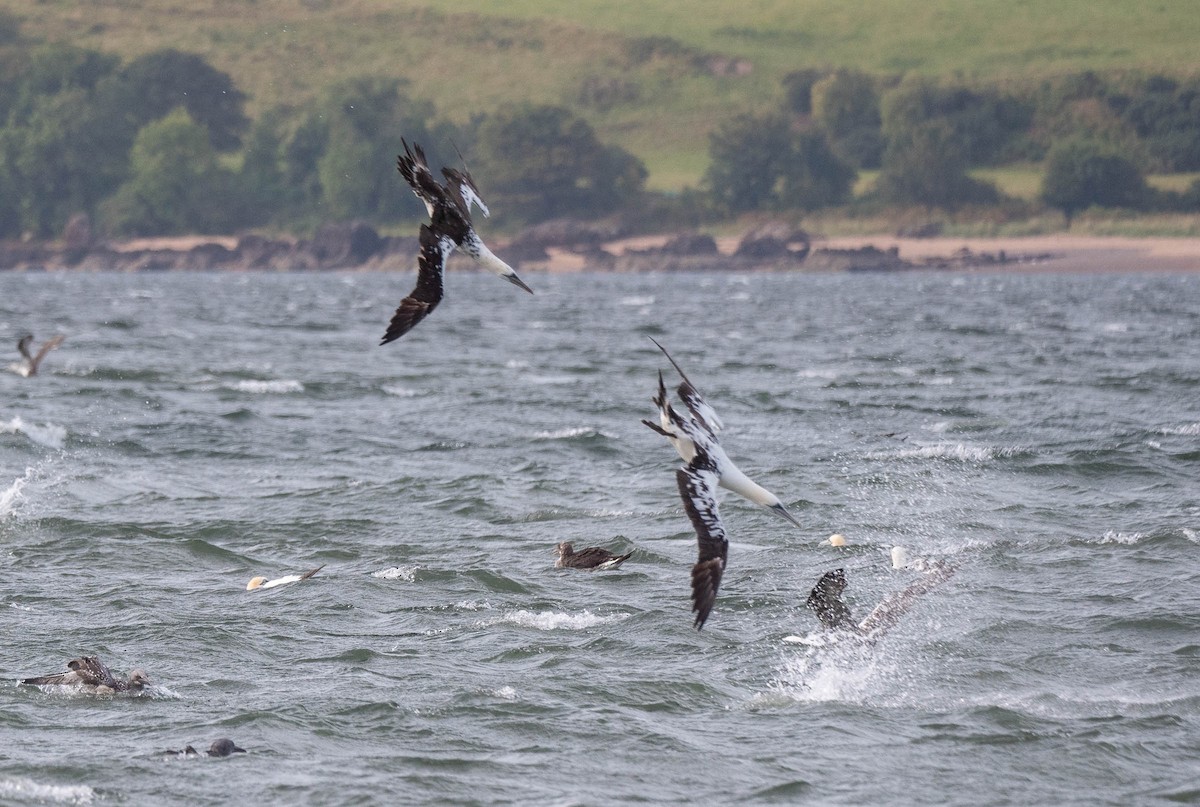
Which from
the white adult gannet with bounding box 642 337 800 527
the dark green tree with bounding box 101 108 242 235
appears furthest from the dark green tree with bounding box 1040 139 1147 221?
the white adult gannet with bounding box 642 337 800 527

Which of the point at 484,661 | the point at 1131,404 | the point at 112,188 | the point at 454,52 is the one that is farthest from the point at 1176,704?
the point at 454,52

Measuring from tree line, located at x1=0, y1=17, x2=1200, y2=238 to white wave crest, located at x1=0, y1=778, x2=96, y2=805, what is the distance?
144 m

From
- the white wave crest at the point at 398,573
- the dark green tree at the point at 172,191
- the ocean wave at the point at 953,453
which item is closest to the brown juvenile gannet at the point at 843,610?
the white wave crest at the point at 398,573

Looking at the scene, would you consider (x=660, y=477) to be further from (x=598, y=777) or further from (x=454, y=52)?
(x=454, y=52)

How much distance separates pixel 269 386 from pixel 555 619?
20.1 m

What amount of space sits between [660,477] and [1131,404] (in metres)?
10.5

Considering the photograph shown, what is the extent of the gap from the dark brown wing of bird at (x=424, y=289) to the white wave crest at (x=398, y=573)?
473 centimetres

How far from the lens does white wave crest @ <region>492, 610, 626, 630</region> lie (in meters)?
13.9

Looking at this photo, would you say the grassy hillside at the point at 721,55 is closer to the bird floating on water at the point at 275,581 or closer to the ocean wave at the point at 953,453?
the ocean wave at the point at 953,453

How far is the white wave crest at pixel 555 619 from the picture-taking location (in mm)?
13945

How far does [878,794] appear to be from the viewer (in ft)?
33.3

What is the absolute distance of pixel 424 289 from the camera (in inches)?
451

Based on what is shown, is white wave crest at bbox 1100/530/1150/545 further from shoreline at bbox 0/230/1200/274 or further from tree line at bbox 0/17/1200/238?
tree line at bbox 0/17/1200/238

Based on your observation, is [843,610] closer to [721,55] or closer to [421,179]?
[421,179]
